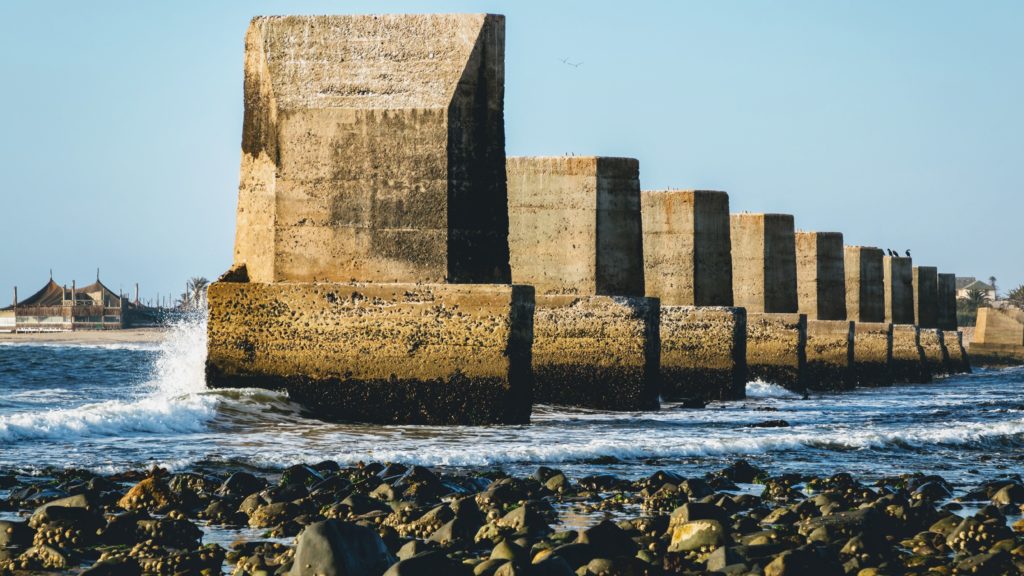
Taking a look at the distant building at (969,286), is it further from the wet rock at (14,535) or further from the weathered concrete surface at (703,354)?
the wet rock at (14,535)

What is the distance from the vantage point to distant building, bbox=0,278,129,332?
4390 inches

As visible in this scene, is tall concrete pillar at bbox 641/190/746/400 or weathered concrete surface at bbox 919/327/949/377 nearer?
tall concrete pillar at bbox 641/190/746/400

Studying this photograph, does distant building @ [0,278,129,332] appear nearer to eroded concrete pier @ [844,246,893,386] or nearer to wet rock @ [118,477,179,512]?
eroded concrete pier @ [844,246,893,386]

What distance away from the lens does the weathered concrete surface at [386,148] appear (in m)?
14.7

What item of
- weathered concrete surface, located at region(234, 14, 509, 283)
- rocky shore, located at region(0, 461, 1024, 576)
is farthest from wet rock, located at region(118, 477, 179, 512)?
weathered concrete surface, located at region(234, 14, 509, 283)

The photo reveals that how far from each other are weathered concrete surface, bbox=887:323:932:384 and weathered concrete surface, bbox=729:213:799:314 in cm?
1293

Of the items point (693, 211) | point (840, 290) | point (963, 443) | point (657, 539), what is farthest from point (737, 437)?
point (840, 290)

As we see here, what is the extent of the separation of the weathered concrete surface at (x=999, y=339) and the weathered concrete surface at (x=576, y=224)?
45074 mm

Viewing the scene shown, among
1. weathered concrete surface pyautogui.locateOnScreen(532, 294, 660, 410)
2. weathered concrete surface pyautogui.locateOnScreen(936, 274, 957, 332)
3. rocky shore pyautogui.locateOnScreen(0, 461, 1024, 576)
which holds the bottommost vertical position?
rocky shore pyautogui.locateOnScreen(0, 461, 1024, 576)

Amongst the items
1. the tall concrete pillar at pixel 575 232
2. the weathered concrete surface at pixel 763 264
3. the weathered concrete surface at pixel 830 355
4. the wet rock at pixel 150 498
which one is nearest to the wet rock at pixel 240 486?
the wet rock at pixel 150 498

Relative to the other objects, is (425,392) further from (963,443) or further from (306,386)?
(963,443)

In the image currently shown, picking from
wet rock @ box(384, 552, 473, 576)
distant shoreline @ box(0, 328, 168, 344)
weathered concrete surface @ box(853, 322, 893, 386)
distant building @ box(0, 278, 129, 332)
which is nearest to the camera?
wet rock @ box(384, 552, 473, 576)

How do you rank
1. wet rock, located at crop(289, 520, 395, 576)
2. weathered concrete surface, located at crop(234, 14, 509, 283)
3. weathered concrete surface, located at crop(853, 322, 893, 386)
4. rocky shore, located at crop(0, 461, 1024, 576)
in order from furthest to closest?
1. weathered concrete surface, located at crop(853, 322, 893, 386)
2. weathered concrete surface, located at crop(234, 14, 509, 283)
3. rocky shore, located at crop(0, 461, 1024, 576)
4. wet rock, located at crop(289, 520, 395, 576)

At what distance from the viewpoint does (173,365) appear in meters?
19.1
